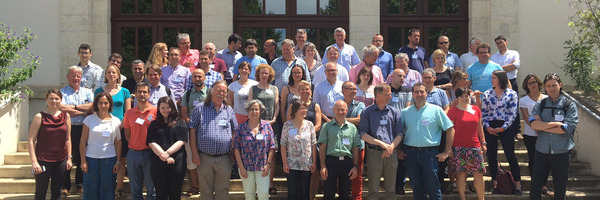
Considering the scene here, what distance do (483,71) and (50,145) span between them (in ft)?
21.4

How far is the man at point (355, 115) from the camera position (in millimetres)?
7645

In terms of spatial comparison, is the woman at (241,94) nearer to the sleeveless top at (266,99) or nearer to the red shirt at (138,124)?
the sleeveless top at (266,99)

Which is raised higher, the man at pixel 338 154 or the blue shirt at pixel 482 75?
the blue shirt at pixel 482 75

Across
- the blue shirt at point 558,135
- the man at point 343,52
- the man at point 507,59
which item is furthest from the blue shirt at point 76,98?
the man at point 507,59

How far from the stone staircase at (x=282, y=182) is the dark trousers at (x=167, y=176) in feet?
2.83

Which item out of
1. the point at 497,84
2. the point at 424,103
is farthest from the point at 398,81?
the point at 497,84

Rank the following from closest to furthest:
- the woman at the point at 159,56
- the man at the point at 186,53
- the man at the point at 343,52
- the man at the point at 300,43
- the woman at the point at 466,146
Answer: the woman at the point at 466,146, the woman at the point at 159,56, the man at the point at 186,53, the man at the point at 300,43, the man at the point at 343,52

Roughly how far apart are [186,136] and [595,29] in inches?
294

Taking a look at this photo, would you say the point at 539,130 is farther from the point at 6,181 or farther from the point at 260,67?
the point at 6,181

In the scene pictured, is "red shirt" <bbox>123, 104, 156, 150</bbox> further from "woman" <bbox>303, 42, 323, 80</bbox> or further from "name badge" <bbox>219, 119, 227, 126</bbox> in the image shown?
"woman" <bbox>303, 42, 323, 80</bbox>

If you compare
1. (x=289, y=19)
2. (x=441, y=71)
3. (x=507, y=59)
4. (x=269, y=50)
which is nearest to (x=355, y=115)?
(x=441, y=71)

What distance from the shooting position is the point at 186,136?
7402 millimetres

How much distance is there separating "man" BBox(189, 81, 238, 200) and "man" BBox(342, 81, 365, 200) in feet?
5.37

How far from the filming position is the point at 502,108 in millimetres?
8258
